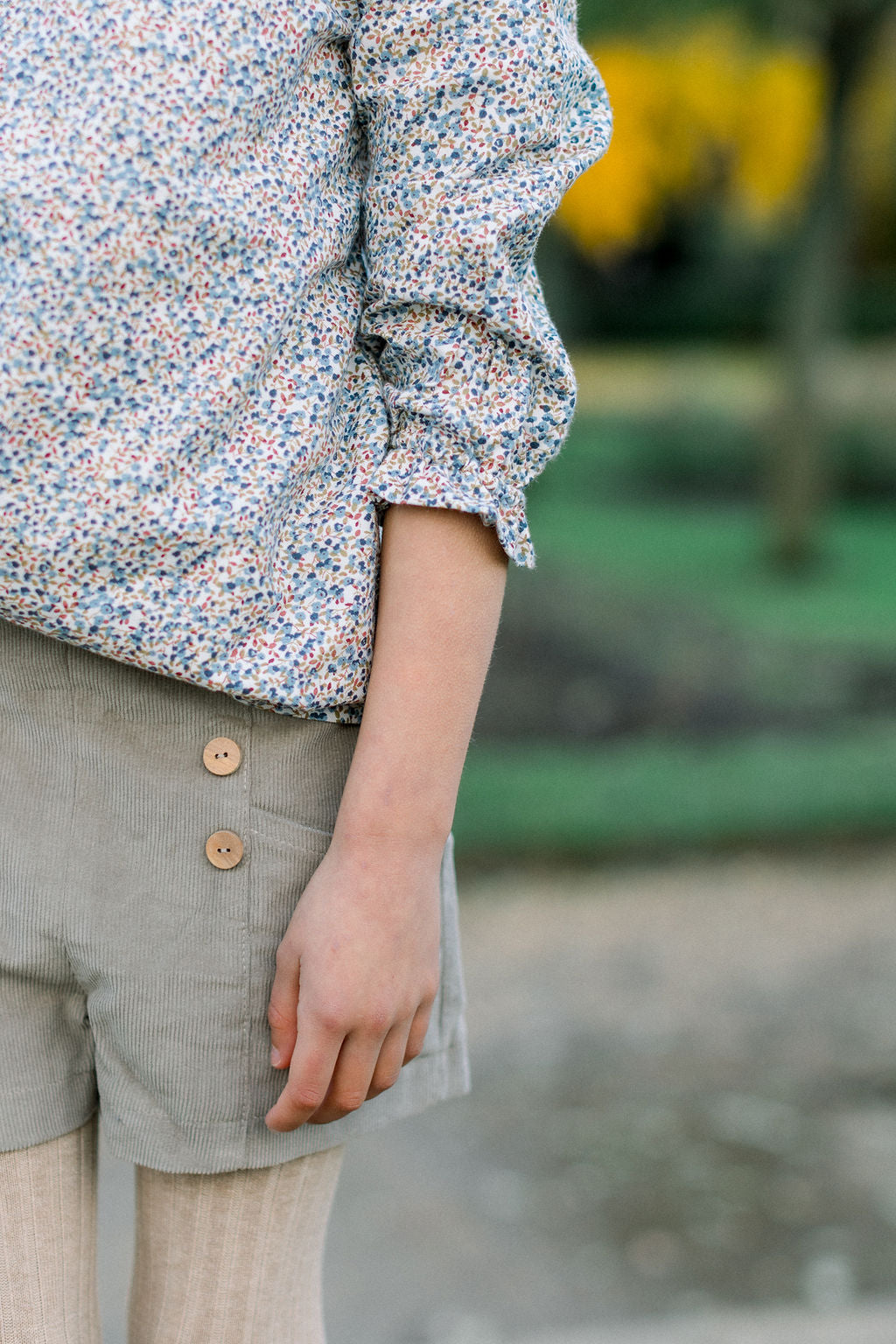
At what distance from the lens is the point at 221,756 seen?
3.32 feet

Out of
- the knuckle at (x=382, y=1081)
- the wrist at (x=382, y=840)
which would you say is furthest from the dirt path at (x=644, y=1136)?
the wrist at (x=382, y=840)

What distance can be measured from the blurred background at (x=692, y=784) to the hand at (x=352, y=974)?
1.57 meters

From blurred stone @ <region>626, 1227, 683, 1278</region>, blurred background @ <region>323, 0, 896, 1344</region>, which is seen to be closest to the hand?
blurred background @ <region>323, 0, 896, 1344</region>

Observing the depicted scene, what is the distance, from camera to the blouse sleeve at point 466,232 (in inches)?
37.8

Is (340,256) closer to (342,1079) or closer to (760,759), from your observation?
(342,1079)

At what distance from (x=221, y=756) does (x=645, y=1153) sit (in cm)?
230

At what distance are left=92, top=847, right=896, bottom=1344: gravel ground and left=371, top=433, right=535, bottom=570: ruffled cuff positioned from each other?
175 centimetres

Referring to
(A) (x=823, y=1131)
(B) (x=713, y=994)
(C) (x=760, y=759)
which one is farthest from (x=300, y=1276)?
(C) (x=760, y=759)

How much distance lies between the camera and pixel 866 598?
6523mm

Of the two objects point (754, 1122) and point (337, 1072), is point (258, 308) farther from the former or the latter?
point (754, 1122)

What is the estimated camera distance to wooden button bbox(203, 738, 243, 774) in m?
1.01

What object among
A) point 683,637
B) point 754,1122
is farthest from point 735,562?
point 754,1122

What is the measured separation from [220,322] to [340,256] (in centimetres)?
12

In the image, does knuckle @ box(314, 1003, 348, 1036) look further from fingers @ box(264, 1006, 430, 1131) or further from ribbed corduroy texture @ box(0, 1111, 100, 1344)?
ribbed corduroy texture @ box(0, 1111, 100, 1344)
